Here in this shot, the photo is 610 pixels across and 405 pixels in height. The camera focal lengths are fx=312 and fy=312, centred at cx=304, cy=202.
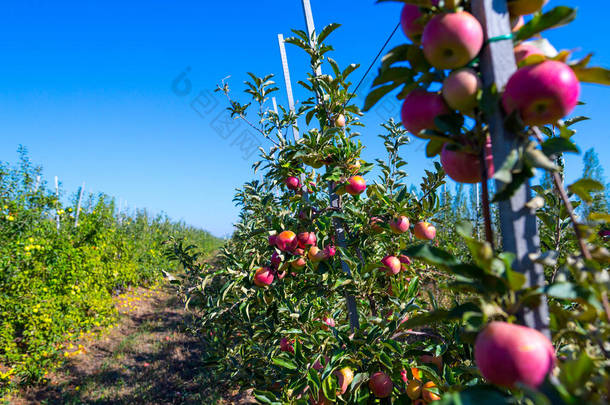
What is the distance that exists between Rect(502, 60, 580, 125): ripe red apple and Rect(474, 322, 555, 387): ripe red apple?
362 mm

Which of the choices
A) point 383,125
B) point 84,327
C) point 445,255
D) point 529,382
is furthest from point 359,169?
point 84,327

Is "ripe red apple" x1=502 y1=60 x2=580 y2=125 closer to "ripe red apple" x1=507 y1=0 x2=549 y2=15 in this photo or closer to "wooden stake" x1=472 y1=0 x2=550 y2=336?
"wooden stake" x1=472 y1=0 x2=550 y2=336

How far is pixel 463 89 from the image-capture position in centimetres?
59

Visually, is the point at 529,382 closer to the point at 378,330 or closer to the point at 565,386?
the point at 565,386

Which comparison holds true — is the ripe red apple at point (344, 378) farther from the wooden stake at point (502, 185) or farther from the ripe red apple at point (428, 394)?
the wooden stake at point (502, 185)

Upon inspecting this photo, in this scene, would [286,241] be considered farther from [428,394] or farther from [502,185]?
[502,185]

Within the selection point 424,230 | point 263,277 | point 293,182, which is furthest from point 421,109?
point 293,182

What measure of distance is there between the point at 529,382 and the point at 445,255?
0.74 feet

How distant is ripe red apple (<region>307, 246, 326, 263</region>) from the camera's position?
6.35 feet

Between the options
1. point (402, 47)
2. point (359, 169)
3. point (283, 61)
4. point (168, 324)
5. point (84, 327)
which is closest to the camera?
point (402, 47)

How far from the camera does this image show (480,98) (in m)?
0.58

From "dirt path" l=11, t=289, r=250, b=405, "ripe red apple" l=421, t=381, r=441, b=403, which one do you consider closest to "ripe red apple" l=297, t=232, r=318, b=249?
"ripe red apple" l=421, t=381, r=441, b=403

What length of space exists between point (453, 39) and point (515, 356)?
54cm

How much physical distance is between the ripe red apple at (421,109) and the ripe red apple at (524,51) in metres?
0.16
